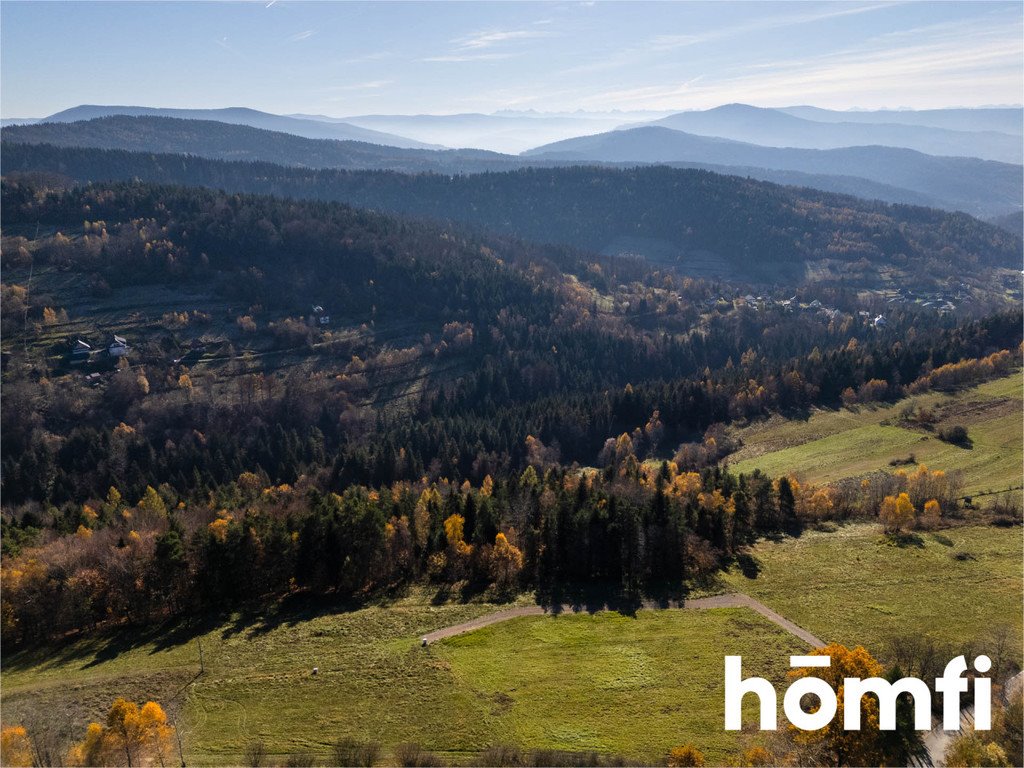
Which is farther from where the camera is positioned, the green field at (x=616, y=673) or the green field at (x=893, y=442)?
the green field at (x=893, y=442)

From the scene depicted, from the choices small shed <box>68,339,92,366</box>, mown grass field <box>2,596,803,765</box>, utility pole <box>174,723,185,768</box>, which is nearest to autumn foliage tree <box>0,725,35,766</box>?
mown grass field <box>2,596,803,765</box>

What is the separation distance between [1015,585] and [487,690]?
7114 centimetres

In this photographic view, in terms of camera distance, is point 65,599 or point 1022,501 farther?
point 1022,501

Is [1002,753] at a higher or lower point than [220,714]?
higher

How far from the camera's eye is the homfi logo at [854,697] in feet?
156

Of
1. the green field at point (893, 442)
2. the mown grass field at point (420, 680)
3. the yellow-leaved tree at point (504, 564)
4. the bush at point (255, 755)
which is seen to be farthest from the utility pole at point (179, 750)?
the green field at point (893, 442)

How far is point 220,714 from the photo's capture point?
5922cm

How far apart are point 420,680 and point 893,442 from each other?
4809 inches

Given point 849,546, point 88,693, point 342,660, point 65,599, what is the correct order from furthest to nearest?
1. point 849,546
2. point 65,599
3. point 342,660
4. point 88,693

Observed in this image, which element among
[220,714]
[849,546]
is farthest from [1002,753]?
[220,714]

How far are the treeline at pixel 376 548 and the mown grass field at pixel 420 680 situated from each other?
261 inches

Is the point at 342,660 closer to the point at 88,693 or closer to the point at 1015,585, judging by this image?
the point at 88,693

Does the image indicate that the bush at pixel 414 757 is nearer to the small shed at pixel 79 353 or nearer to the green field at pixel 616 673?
the green field at pixel 616 673

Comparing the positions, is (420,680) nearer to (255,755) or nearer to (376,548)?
(255,755)
